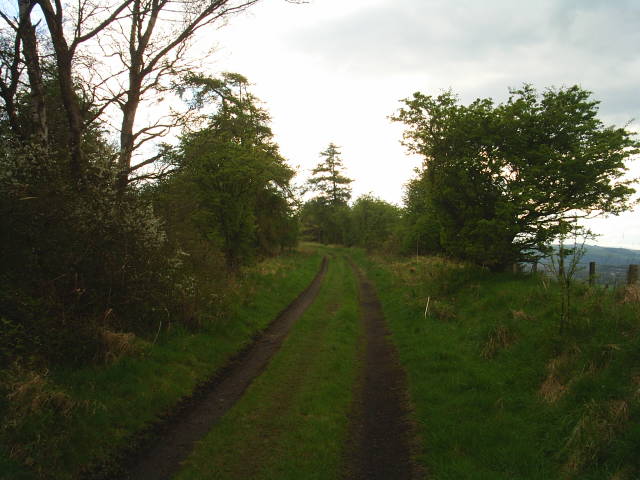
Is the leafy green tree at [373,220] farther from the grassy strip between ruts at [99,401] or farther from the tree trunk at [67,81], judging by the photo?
the tree trunk at [67,81]

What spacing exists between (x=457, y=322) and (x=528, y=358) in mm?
4519

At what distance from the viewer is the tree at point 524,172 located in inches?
567

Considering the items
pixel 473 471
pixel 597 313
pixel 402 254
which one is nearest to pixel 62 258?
pixel 473 471

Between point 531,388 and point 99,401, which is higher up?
point 531,388

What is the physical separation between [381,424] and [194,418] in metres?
3.43

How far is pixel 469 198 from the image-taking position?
54.5ft

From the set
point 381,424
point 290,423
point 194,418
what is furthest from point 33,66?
point 381,424

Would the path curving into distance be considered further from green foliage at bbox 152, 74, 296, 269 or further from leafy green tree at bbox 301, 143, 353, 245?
leafy green tree at bbox 301, 143, 353, 245

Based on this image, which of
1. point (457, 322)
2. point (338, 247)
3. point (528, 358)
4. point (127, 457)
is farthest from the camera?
point (338, 247)

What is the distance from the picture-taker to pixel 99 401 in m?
6.48

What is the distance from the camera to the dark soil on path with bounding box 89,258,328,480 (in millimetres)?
5496

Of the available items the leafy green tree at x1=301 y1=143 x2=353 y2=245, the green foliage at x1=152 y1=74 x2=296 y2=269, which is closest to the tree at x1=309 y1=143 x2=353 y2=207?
the leafy green tree at x1=301 y1=143 x2=353 y2=245

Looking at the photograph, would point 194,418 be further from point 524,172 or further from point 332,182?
point 332,182

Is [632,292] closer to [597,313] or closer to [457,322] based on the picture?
A: [597,313]
